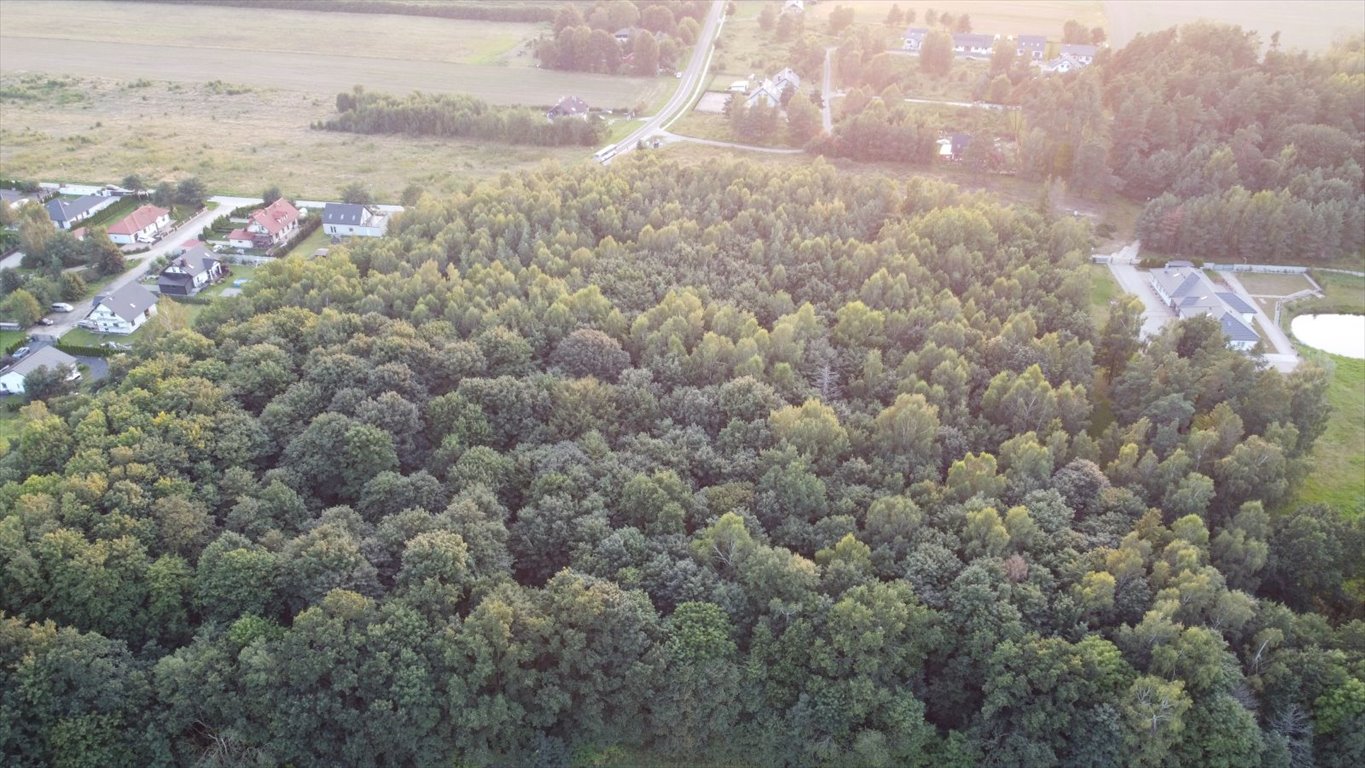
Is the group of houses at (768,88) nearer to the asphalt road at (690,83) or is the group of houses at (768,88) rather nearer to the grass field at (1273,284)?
the asphalt road at (690,83)

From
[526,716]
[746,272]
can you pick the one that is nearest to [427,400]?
[526,716]

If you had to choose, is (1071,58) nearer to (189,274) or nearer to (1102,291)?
(1102,291)

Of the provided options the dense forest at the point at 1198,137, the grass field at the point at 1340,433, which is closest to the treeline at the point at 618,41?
the dense forest at the point at 1198,137

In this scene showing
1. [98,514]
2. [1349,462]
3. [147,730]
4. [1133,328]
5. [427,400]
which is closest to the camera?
[147,730]

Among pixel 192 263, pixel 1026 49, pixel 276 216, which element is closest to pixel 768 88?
pixel 1026 49

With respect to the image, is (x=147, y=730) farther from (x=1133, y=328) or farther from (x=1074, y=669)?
(x=1133, y=328)

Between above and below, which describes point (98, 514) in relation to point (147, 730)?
above
